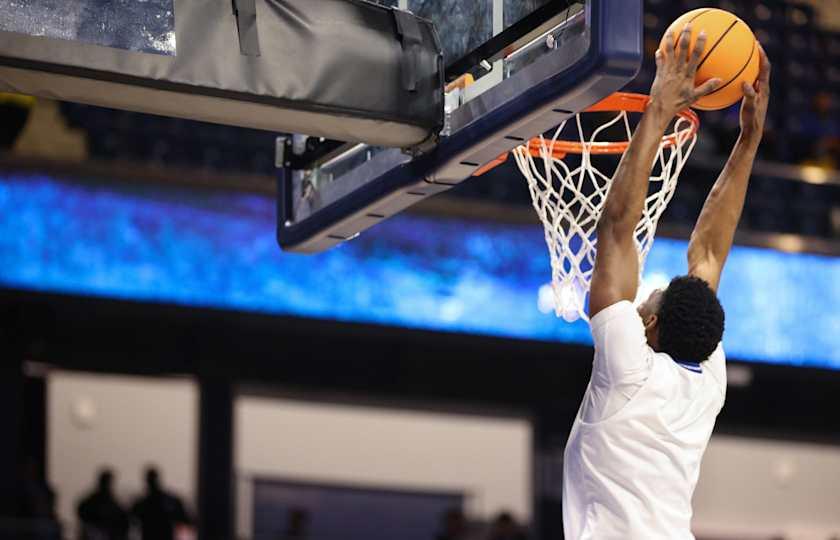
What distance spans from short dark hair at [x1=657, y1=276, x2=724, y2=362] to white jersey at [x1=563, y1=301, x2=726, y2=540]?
50mm

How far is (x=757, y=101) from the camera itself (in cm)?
401

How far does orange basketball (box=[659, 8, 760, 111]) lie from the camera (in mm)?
3750

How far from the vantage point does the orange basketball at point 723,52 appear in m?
3.75

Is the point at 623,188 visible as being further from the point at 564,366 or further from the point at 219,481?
the point at 564,366

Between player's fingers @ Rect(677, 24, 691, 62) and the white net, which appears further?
the white net

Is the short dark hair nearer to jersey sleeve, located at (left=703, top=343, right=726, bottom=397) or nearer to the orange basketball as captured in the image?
jersey sleeve, located at (left=703, top=343, right=726, bottom=397)

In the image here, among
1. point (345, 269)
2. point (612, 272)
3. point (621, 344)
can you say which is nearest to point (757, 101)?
point (612, 272)

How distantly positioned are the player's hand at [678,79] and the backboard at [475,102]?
0.16 metres

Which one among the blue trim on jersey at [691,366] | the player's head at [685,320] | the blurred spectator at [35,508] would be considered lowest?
the blurred spectator at [35,508]

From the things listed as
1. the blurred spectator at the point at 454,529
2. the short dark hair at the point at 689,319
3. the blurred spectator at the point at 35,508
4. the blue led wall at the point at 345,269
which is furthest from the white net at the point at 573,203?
the blurred spectator at the point at 454,529

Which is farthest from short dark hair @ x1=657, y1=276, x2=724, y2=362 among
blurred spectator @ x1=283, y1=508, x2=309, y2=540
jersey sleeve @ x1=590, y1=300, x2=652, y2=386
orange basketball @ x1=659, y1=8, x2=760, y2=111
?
blurred spectator @ x1=283, y1=508, x2=309, y2=540

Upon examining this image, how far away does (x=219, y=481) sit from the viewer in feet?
37.4

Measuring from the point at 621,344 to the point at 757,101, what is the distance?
909mm

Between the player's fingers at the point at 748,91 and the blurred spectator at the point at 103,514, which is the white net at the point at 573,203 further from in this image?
the blurred spectator at the point at 103,514
